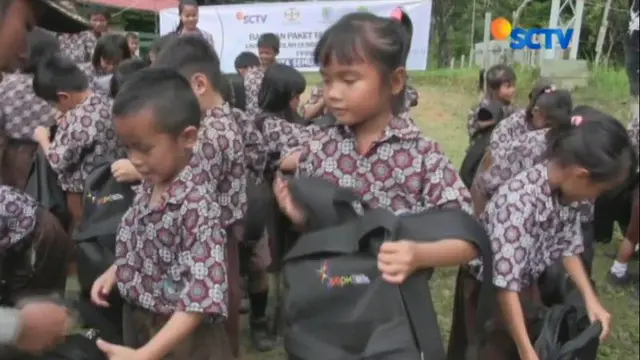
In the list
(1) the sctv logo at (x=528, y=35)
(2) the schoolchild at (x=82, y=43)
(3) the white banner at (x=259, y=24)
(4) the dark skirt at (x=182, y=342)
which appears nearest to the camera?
(4) the dark skirt at (x=182, y=342)

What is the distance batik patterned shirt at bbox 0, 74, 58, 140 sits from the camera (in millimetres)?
3412

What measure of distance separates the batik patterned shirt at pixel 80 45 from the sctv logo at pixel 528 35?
9.33 feet

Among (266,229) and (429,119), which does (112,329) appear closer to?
(266,229)

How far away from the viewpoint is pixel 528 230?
2082mm

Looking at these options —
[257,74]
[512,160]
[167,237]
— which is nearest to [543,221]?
[167,237]

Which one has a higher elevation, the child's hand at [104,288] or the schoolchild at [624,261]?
the child's hand at [104,288]

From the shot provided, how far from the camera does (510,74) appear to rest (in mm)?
4699

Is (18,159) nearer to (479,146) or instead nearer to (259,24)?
(479,146)

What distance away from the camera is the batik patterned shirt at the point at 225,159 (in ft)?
7.82

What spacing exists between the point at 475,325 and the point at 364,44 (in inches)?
38.6

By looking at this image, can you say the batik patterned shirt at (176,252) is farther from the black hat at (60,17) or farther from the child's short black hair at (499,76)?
the child's short black hair at (499,76)

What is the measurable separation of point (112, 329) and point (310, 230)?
26.9 inches

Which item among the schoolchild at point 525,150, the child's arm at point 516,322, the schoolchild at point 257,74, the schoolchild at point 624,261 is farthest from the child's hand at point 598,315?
the schoolchild at point 624,261

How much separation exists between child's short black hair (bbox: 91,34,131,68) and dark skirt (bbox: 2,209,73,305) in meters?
2.05
